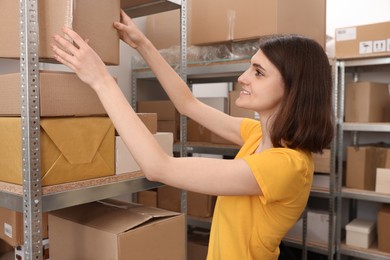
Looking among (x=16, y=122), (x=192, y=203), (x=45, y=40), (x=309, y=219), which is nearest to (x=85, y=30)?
(x=45, y=40)

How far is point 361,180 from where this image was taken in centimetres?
231

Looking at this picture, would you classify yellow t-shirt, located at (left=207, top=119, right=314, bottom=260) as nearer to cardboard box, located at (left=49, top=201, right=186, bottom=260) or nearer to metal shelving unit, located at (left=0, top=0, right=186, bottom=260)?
cardboard box, located at (left=49, top=201, right=186, bottom=260)

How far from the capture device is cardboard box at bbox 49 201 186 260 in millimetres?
1110

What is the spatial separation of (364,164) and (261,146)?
56.9 inches

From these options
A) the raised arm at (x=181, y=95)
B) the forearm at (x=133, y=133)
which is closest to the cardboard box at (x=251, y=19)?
the raised arm at (x=181, y=95)

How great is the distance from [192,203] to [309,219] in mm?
780

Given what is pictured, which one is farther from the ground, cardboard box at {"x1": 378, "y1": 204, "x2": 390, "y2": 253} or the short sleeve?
the short sleeve

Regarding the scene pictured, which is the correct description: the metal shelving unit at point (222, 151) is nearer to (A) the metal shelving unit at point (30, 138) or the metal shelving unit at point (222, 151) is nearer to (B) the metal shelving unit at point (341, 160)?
(B) the metal shelving unit at point (341, 160)

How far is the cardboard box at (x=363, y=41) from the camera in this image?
212 cm

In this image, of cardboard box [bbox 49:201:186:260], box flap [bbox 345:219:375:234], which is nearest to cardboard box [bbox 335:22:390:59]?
box flap [bbox 345:219:375:234]

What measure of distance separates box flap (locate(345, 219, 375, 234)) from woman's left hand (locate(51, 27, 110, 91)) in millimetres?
2001

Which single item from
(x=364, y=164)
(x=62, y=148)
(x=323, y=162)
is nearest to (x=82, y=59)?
(x=62, y=148)

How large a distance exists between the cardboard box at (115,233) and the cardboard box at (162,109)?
1.08 metres

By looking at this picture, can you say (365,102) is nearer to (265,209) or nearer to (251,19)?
(251,19)
